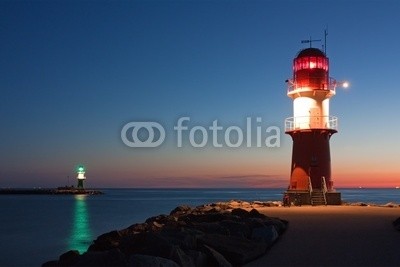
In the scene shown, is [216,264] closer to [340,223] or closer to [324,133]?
[340,223]

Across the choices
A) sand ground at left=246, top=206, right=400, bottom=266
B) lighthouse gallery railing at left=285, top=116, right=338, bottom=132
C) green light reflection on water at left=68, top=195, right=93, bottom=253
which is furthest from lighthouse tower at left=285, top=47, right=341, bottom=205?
green light reflection on water at left=68, top=195, right=93, bottom=253

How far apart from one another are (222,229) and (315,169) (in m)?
12.9

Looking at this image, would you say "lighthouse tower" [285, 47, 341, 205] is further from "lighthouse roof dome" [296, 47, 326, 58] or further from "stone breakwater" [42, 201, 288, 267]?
"stone breakwater" [42, 201, 288, 267]

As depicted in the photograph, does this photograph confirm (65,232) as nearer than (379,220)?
No

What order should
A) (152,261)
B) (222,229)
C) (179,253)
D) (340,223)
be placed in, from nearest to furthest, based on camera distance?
(152,261) < (179,253) < (222,229) < (340,223)

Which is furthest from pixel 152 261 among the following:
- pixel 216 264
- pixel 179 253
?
pixel 216 264

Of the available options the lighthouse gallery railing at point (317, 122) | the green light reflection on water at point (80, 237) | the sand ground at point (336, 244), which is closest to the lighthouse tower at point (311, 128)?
the lighthouse gallery railing at point (317, 122)

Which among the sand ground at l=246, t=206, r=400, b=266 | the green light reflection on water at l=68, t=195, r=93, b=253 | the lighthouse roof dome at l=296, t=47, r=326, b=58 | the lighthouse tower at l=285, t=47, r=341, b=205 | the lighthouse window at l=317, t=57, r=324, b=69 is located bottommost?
the green light reflection on water at l=68, t=195, r=93, b=253

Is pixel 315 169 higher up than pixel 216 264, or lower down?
higher up

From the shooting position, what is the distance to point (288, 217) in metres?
14.9

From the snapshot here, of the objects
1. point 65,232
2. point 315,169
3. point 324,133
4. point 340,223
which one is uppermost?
point 324,133

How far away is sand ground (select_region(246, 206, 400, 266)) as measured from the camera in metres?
8.16

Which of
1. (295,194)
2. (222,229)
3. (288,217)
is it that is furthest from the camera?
(295,194)

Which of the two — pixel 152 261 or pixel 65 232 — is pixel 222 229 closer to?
pixel 152 261
